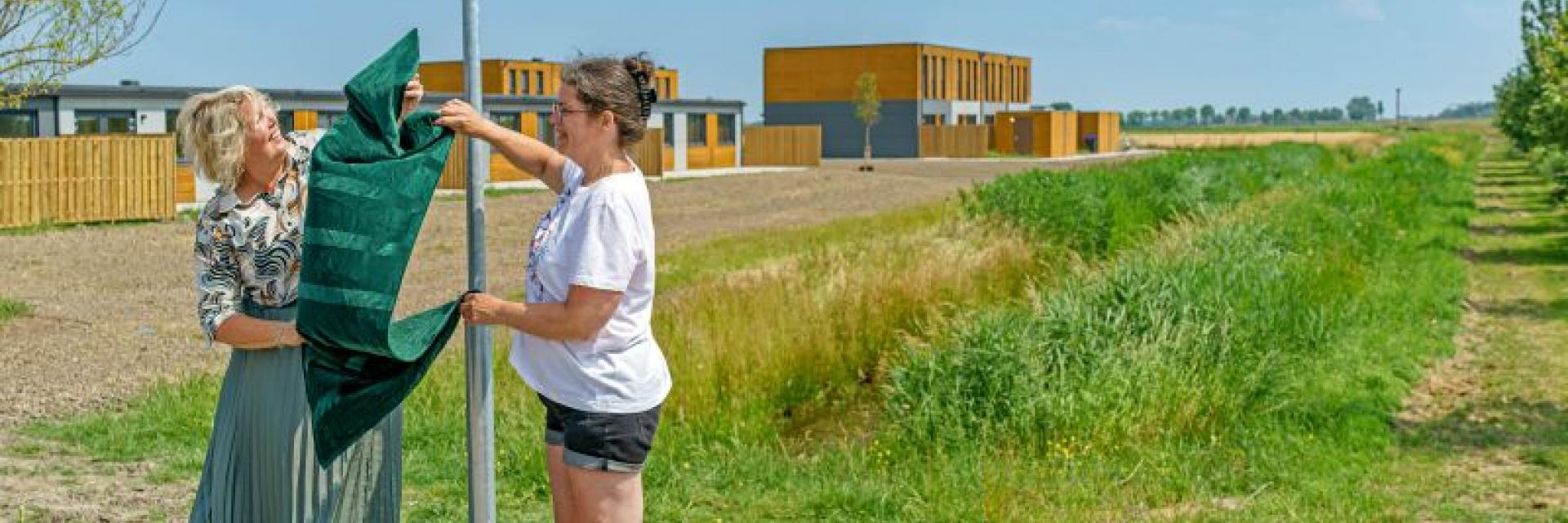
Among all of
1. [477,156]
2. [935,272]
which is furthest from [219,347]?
[477,156]

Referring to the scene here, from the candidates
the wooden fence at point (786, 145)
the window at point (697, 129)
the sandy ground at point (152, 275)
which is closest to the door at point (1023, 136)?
the wooden fence at point (786, 145)

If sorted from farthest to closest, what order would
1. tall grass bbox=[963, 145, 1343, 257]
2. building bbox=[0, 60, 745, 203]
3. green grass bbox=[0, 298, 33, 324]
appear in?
building bbox=[0, 60, 745, 203]
tall grass bbox=[963, 145, 1343, 257]
green grass bbox=[0, 298, 33, 324]

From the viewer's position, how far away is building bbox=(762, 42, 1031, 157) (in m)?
70.0

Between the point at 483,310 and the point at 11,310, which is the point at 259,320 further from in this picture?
the point at 11,310

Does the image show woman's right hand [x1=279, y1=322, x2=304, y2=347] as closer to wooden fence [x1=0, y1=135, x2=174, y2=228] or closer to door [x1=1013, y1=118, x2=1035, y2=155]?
wooden fence [x1=0, y1=135, x2=174, y2=228]

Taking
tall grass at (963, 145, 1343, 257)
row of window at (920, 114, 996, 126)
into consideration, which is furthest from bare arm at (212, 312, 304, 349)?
row of window at (920, 114, 996, 126)

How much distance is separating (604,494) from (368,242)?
882 mm

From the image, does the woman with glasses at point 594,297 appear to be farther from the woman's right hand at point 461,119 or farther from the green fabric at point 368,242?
the green fabric at point 368,242

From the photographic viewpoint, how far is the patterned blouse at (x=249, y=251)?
3797 millimetres

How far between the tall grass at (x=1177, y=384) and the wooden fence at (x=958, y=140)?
5594 centimetres

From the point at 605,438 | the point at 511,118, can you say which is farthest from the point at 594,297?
the point at 511,118

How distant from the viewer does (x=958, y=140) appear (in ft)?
225

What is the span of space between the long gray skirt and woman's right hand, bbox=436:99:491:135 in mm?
810

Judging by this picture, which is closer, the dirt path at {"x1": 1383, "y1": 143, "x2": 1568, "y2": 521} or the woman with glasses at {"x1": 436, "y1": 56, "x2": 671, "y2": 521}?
the woman with glasses at {"x1": 436, "y1": 56, "x2": 671, "y2": 521}
